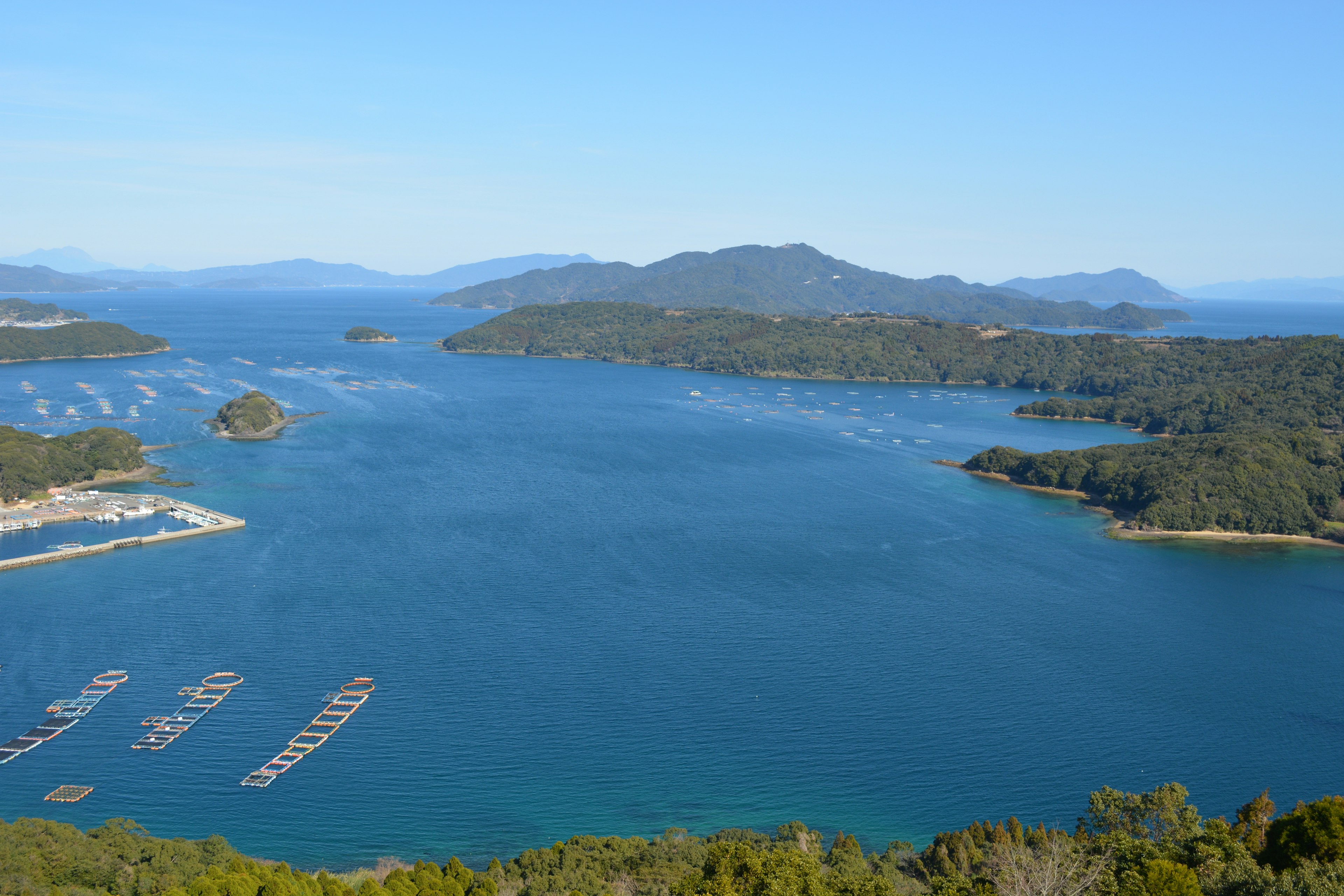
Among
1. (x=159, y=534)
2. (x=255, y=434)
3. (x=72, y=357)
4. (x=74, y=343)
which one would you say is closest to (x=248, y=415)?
(x=255, y=434)

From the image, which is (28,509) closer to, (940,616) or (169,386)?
(940,616)

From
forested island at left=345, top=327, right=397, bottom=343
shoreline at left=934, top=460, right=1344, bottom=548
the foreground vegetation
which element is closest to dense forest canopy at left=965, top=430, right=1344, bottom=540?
shoreline at left=934, top=460, right=1344, bottom=548

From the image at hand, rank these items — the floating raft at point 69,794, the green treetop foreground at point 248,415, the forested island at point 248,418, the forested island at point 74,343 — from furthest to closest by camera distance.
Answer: the forested island at point 74,343, the green treetop foreground at point 248,415, the forested island at point 248,418, the floating raft at point 69,794

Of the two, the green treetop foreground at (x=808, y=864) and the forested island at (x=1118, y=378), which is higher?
the forested island at (x=1118, y=378)

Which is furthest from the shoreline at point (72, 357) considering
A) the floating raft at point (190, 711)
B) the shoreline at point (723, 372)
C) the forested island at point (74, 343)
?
the floating raft at point (190, 711)

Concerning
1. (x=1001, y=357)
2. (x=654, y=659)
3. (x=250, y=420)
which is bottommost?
(x=654, y=659)

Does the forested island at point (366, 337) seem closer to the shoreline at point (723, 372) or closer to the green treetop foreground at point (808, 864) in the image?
the shoreline at point (723, 372)

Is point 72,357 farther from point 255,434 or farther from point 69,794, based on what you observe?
point 69,794
